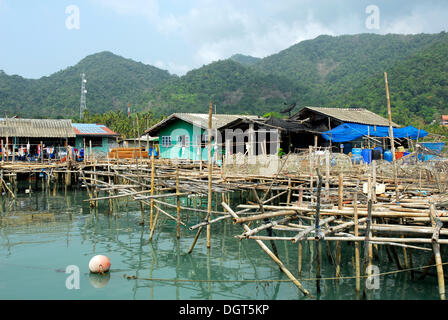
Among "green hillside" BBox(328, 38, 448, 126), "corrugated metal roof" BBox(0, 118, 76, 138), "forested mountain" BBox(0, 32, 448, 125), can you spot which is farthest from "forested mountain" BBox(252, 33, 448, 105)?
"corrugated metal roof" BBox(0, 118, 76, 138)

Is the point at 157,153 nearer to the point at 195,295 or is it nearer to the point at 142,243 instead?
the point at 142,243

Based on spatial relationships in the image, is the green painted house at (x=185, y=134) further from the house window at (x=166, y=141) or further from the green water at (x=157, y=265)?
the green water at (x=157, y=265)

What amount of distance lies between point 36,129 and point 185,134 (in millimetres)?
9978

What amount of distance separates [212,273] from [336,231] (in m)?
3.24

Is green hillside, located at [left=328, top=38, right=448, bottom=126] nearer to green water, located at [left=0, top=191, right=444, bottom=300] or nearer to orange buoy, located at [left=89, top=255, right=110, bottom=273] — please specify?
green water, located at [left=0, top=191, right=444, bottom=300]

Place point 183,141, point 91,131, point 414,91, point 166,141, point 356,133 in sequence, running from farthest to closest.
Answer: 1. point 414,91
2. point 91,131
3. point 166,141
4. point 183,141
5. point 356,133

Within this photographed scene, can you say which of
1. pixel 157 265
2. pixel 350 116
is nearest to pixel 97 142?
pixel 350 116

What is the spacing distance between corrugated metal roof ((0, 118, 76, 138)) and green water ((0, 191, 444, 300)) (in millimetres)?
12000

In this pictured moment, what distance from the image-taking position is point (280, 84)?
164 ft

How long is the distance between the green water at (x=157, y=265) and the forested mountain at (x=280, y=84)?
74.1 ft

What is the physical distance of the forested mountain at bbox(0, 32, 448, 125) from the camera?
32.8 meters

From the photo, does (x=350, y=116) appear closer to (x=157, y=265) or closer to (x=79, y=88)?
(x=157, y=265)

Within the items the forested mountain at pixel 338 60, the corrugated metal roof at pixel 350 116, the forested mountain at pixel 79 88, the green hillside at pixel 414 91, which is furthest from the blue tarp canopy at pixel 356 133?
the forested mountain at pixel 79 88

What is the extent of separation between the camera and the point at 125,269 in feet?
30.6
